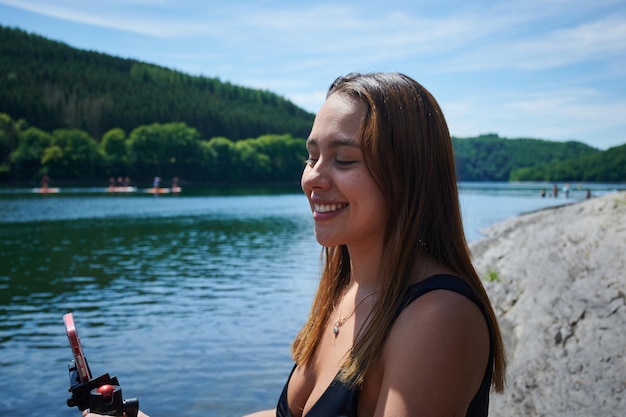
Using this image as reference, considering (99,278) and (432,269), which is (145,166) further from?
(432,269)

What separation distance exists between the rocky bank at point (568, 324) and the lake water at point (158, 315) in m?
1.88

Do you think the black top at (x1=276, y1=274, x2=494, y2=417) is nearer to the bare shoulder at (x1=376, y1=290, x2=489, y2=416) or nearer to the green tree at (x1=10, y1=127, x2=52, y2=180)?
the bare shoulder at (x1=376, y1=290, x2=489, y2=416)

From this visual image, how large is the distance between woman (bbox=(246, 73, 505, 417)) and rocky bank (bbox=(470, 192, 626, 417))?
4.46 metres

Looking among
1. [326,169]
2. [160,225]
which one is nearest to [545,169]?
[160,225]

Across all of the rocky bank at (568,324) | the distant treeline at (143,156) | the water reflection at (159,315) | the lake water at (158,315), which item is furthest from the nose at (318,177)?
the distant treeline at (143,156)

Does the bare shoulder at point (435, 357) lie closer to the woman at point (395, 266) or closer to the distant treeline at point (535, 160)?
the woman at point (395, 266)

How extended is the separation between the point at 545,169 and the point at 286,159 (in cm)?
6872

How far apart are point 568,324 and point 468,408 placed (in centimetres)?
656

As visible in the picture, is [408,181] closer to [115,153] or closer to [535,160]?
[115,153]

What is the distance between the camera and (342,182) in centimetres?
213

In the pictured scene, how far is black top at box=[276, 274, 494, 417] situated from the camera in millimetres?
1857

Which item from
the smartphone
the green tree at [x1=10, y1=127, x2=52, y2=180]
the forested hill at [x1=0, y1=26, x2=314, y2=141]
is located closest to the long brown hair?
the smartphone

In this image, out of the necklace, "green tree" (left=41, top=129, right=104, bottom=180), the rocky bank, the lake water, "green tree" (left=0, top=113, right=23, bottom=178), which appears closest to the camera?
the necklace

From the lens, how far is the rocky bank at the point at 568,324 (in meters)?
6.32
